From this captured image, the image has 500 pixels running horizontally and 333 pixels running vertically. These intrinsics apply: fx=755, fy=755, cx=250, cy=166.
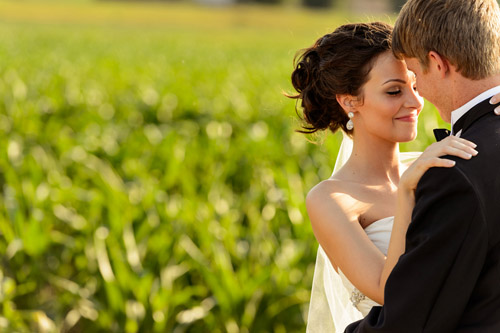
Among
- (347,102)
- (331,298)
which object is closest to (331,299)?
(331,298)

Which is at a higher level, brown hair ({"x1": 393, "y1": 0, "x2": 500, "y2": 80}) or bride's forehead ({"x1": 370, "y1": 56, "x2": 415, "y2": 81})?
brown hair ({"x1": 393, "y1": 0, "x2": 500, "y2": 80})

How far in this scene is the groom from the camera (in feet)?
4.51

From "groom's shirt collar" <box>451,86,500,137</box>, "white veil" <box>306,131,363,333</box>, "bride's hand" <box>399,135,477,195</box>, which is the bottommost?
"white veil" <box>306,131,363,333</box>

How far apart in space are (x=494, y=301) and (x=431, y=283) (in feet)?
0.46

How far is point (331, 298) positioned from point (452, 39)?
1306mm

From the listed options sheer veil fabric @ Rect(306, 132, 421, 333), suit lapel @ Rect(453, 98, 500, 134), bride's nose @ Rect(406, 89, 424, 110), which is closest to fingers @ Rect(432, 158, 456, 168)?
suit lapel @ Rect(453, 98, 500, 134)

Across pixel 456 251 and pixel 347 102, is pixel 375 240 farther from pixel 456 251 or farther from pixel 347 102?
pixel 456 251

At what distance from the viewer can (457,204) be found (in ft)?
4.48

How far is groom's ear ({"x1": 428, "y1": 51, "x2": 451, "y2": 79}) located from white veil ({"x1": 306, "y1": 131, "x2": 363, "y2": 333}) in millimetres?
1031

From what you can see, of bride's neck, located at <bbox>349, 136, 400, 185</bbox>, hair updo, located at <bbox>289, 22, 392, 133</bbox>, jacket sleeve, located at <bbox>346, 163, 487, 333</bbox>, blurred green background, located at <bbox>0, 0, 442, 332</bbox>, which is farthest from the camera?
blurred green background, located at <bbox>0, 0, 442, 332</bbox>

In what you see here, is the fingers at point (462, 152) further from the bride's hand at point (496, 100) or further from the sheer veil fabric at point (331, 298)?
the sheer veil fabric at point (331, 298)

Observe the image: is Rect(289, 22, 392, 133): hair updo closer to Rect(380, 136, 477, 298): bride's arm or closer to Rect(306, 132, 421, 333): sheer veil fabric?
Rect(306, 132, 421, 333): sheer veil fabric

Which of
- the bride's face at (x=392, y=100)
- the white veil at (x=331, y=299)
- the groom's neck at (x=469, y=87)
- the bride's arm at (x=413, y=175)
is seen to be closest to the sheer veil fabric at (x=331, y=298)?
the white veil at (x=331, y=299)

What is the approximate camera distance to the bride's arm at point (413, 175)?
141 centimetres
